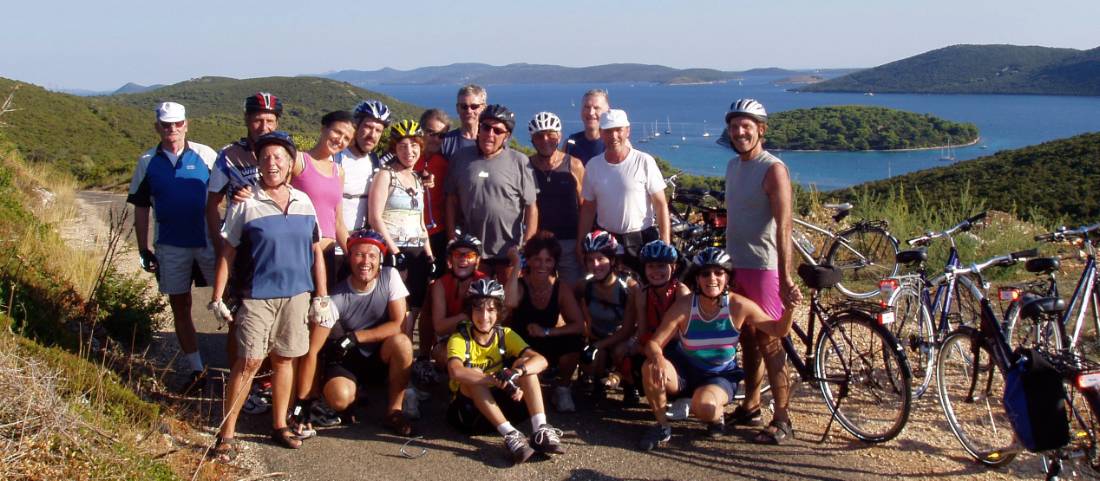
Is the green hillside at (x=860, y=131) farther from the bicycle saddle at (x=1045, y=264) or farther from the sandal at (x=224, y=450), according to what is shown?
the sandal at (x=224, y=450)

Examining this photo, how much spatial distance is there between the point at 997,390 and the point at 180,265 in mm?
5415

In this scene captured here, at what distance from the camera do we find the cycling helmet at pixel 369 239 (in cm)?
522

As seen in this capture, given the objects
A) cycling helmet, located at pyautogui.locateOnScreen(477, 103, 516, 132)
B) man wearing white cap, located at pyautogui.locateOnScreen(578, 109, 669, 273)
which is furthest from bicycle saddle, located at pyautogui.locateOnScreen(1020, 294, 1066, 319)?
cycling helmet, located at pyautogui.locateOnScreen(477, 103, 516, 132)

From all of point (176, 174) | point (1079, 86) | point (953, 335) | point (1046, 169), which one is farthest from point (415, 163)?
point (1079, 86)

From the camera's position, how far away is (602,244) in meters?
5.66

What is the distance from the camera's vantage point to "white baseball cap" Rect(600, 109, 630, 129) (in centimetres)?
600

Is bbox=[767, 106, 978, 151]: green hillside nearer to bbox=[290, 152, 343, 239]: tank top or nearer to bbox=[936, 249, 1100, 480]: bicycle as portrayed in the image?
bbox=[936, 249, 1100, 480]: bicycle

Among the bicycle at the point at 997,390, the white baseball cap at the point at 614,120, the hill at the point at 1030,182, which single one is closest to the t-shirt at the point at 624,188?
the white baseball cap at the point at 614,120

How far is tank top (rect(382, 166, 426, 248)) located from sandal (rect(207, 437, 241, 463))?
1.70 metres

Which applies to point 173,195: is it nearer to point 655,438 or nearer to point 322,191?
point 322,191

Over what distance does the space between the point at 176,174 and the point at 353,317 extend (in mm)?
1519

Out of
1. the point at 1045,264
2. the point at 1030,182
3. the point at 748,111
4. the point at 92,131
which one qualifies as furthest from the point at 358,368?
the point at 92,131

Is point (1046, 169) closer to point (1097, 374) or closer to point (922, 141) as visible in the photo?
point (1097, 374)

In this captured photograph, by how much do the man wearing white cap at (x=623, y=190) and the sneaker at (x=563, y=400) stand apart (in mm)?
979
